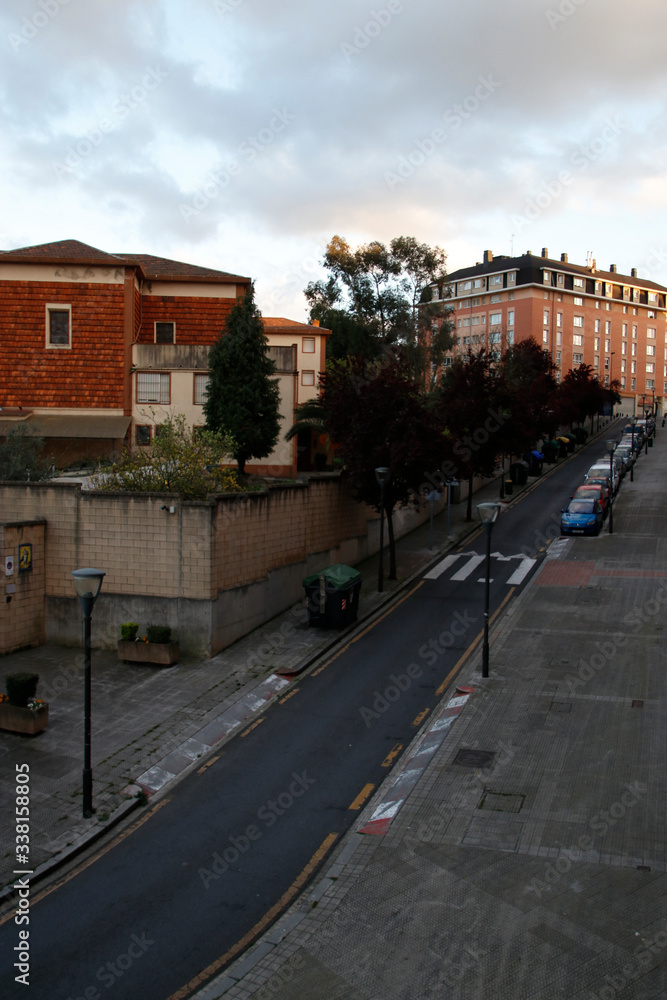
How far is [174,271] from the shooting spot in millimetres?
37281

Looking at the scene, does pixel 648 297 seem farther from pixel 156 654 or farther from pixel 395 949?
pixel 395 949

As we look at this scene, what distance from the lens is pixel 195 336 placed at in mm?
36500

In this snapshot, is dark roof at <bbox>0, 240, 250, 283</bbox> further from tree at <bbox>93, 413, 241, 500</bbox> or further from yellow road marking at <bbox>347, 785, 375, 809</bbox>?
yellow road marking at <bbox>347, 785, 375, 809</bbox>

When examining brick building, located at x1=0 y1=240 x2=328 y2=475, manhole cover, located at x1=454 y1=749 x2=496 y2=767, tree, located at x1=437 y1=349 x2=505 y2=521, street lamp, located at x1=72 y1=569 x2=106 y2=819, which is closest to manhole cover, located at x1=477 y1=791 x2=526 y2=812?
manhole cover, located at x1=454 y1=749 x2=496 y2=767

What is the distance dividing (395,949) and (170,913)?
2.73 m

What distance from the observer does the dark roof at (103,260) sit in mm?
32438

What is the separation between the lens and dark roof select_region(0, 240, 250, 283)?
1277 inches

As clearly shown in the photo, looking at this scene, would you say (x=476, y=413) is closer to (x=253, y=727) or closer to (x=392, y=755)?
(x=253, y=727)

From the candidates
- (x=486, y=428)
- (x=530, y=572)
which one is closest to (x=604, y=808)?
(x=530, y=572)

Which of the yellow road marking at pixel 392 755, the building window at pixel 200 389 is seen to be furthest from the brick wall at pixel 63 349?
the yellow road marking at pixel 392 755

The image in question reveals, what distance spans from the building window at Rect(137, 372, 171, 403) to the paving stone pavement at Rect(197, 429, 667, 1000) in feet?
71.2

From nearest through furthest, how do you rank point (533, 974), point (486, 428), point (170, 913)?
point (533, 974) → point (170, 913) → point (486, 428)

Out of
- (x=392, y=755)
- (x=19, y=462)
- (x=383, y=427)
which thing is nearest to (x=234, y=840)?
(x=392, y=755)

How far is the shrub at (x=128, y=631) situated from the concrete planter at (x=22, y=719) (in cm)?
388
